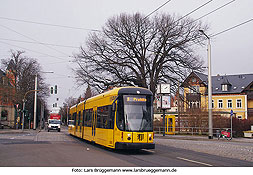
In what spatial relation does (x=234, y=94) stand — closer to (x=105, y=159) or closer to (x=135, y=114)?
(x=135, y=114)

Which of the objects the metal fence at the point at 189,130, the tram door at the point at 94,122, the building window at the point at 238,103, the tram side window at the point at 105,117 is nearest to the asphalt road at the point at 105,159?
the tram side window at the point at 105,117

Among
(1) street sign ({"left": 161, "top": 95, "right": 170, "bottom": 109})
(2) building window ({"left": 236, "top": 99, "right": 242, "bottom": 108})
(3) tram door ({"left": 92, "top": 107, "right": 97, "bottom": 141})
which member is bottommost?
(3) tram door ({"left": 92, "top": 107, "right": 97, "bottom": 141})

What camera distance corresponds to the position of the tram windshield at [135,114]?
1520 cm

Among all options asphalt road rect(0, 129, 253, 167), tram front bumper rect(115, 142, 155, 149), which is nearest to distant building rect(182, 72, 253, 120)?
tram front bumper rect(115, 142, 155, 149)

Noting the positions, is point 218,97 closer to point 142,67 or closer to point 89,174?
point 142,67

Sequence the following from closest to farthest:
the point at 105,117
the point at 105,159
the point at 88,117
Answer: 1. the point at 105,159
2. the point at 105,117
3. the point at 88,117

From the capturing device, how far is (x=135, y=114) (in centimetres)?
1539

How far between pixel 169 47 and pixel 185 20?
11.7 ft

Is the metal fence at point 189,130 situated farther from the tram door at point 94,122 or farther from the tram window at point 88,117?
the tram door at point 94,122

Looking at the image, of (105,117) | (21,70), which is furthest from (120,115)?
(21,70)

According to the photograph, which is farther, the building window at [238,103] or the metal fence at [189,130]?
the building window at [238,103]

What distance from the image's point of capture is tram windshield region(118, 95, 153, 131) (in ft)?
49.9

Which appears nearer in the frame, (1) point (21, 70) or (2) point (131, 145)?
(2) point (131, 145)

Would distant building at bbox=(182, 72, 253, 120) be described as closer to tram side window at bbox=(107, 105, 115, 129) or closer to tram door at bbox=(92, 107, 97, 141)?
tram door at bbox=(92, 107, 97, 141)
